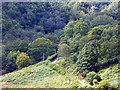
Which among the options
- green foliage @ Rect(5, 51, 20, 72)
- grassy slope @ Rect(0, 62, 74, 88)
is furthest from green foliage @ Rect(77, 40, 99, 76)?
green foliage @ Rect(5, 51, 20, 72)

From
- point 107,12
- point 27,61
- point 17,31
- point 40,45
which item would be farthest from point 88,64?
point 107,12

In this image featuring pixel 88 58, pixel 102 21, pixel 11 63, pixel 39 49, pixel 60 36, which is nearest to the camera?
pixel 88 58

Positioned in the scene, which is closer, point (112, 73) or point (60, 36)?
point (112, 73)

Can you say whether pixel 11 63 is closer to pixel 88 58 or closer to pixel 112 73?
pixel 88 58

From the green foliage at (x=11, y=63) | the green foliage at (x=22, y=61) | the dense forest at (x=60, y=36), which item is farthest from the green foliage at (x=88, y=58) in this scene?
the green foliage at (x=11, y=63)

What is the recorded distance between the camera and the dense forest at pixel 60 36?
21.1 metres

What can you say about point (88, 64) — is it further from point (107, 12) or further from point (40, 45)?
point (107, 12)

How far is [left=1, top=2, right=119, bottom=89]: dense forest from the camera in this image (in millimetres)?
21136

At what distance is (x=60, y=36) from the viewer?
39875 mm

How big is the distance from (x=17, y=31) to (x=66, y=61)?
65.6 feet

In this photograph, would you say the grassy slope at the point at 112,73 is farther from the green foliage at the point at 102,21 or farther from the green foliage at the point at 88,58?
the green foliage at the point at 102,21

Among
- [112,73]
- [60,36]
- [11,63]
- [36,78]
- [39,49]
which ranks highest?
[60,36]

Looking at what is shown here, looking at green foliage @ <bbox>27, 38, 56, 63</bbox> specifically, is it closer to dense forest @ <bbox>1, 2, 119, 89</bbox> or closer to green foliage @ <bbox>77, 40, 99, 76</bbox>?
dense forest @ <bbox>1, 2, 119, 89</bbox>

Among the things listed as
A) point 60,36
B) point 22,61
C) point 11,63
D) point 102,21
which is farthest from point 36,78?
point 102,21
